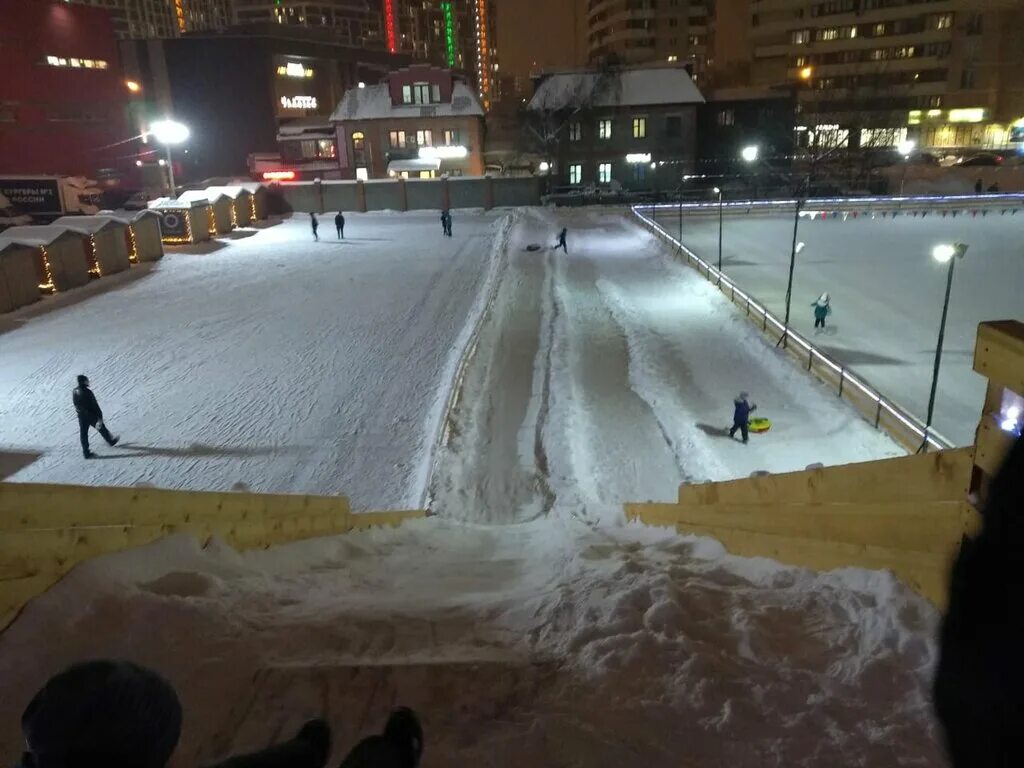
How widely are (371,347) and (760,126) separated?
47.9 meters

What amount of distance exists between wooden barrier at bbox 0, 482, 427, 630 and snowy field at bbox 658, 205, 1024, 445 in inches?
482

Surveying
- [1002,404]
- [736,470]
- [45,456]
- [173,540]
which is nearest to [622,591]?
[1002,404]

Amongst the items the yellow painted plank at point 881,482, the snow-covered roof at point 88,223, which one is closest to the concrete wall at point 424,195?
the snow-covered roof at point 88,223

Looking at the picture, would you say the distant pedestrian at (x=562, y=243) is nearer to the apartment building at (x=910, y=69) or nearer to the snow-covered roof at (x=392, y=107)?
the snow-covered roof at (x=392, y=107)

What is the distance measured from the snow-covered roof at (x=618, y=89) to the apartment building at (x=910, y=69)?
12.4 meters

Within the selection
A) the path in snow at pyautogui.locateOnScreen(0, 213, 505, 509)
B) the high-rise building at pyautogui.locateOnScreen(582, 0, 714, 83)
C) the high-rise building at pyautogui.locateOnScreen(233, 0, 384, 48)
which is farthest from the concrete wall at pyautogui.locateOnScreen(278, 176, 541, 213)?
the high-rise building at pyautogui.locateOnScreen(233, 0, 384, 48)

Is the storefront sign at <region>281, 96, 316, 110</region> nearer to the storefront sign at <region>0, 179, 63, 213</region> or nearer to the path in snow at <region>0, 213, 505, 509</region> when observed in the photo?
the storefront sign at <region>0, 179, 63, 213</region>

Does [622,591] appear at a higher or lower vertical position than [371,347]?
higher

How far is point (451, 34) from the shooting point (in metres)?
165

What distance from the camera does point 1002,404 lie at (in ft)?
A: 9.82

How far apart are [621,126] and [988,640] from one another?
180 ft

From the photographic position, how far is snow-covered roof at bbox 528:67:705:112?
175 ft

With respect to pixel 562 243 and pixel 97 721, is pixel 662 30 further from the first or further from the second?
pixel 97 721

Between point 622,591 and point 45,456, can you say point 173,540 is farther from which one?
point 45,456
